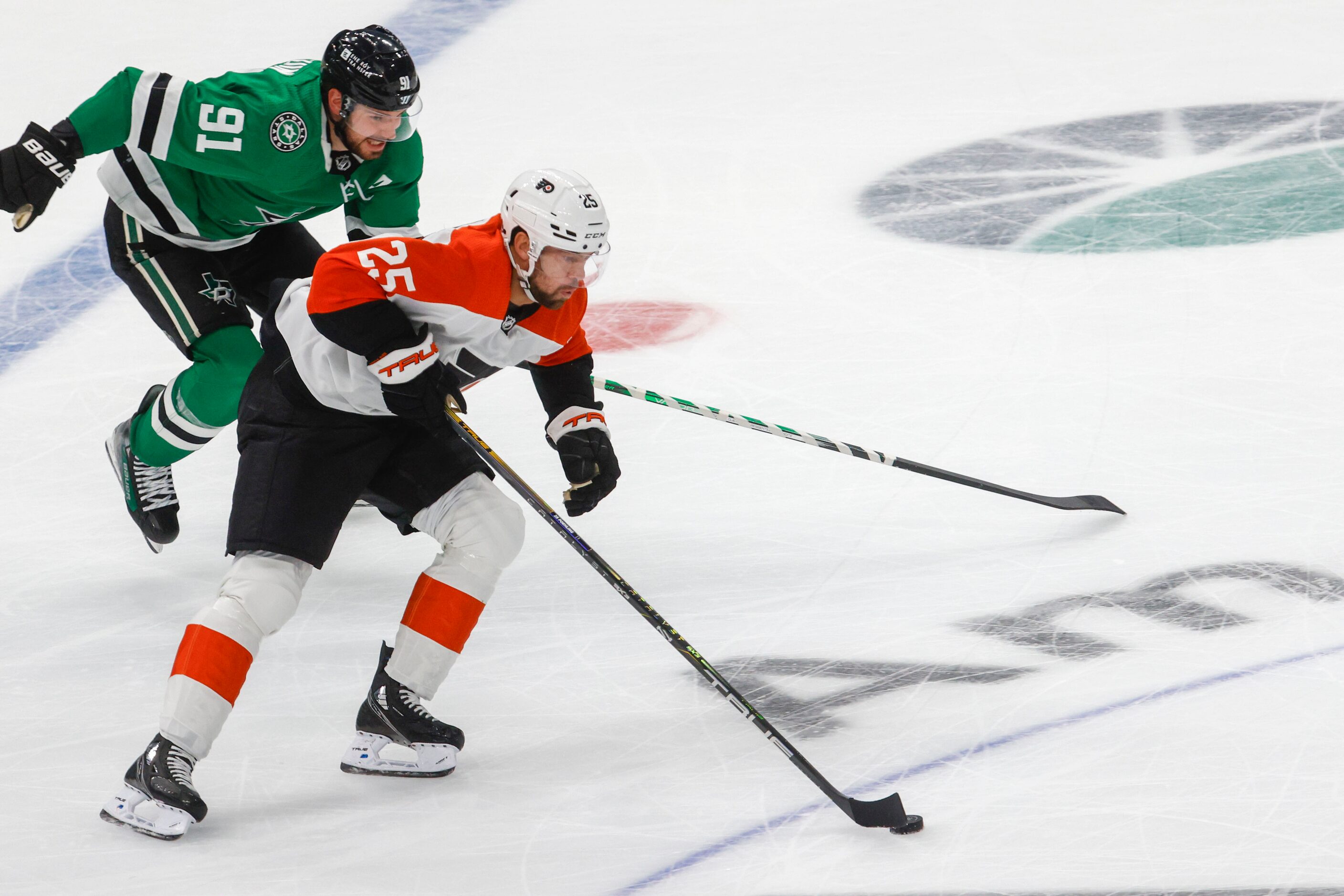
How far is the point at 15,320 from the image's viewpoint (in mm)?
4648

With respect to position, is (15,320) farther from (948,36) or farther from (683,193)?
(948,36)

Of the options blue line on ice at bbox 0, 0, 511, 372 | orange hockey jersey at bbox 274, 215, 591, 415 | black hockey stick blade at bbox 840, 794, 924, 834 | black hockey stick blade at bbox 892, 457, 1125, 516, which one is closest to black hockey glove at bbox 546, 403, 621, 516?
orange hockey jersey at bbox 274, 215, 591, 415

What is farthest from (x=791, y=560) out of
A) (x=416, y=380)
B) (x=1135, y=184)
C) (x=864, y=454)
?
(x=1135, y=184)

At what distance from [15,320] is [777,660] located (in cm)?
290

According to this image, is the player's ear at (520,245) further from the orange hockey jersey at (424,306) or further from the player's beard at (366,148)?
the player's beard at (366,148)

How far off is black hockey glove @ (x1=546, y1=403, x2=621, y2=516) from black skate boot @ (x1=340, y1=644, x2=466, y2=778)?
1.41 feet

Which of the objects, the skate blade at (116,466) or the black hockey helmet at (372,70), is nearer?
the black hockey helmet at (372,70)

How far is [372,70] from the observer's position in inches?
119

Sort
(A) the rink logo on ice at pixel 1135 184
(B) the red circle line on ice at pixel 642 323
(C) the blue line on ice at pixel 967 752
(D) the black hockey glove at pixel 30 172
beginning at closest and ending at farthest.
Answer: (C) the blue line on ice at pixel 967 752, (D) the black hockey glove at pixel 30 172, (B) the red circle line on ice at pixel 642 323, (A) the rink logo on ice at pixel 1135 184

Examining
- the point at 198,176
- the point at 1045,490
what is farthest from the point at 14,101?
the point at 1045,490

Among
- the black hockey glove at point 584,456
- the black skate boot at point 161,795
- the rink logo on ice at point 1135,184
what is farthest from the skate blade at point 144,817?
the rink logo on ice at point 1135,184

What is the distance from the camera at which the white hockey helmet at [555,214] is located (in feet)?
8.00

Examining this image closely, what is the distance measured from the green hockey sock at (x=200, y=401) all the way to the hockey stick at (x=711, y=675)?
2.64ft

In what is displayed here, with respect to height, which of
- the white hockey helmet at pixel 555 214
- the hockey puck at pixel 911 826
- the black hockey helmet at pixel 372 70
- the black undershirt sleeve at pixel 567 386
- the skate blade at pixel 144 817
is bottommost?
the skate blade at pixel 144 817
